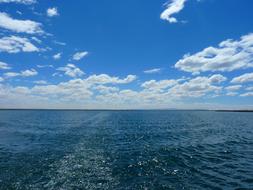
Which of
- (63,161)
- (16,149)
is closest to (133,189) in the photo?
→ (63,161)

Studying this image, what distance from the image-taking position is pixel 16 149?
1404 inches

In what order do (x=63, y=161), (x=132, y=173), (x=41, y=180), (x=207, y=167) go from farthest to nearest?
(x=63, y=161) → (x=207, y=167) → (x=132, y=173) → (x=41, y=180)

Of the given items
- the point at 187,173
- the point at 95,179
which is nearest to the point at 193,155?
the point at 187,173

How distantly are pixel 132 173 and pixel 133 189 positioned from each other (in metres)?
4.27

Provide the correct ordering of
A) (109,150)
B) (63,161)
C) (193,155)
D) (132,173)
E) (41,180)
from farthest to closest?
1. (109,150)
2. (193,155)
3. (63,161)
4. (132,173)
5. (41,180)

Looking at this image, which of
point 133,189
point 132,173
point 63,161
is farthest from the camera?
point 63,161

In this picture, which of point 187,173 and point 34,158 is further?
point 34,158

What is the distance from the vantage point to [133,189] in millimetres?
19078

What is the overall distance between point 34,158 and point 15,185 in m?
10.0

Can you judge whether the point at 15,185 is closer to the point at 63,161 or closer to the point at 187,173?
the point at 63,161

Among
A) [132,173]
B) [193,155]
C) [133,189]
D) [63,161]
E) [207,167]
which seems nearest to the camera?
[133,189]

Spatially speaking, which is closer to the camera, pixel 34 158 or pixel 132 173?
pixel 132 173

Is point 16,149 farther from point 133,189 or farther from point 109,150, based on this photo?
point 133,189

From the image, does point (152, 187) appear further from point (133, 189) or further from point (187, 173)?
point (187, 173)
